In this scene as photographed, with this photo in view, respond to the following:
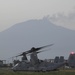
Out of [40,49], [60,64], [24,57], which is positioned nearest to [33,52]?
[40,49]

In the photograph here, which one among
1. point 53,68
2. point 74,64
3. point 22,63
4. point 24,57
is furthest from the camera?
point 74,64

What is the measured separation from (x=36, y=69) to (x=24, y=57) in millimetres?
14932

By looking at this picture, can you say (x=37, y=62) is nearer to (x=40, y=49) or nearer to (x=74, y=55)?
(x=40, y=49)

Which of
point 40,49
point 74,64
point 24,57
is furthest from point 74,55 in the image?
point 40,49

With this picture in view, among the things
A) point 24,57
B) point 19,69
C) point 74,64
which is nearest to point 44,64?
point 19,69

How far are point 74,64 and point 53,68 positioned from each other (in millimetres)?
29403

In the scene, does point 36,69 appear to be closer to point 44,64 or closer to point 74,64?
point 44,64

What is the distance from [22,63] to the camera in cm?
7675

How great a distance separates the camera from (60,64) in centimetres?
7231

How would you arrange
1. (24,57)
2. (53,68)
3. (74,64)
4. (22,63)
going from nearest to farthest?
(53,68) → (22,63) → (24,57) → (74,64)

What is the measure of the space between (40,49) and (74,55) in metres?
27.7

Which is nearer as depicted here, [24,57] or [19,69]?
[19,69]

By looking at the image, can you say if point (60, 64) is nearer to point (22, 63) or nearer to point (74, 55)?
point (22, 63)

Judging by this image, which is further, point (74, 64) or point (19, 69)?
point (74, 64)
